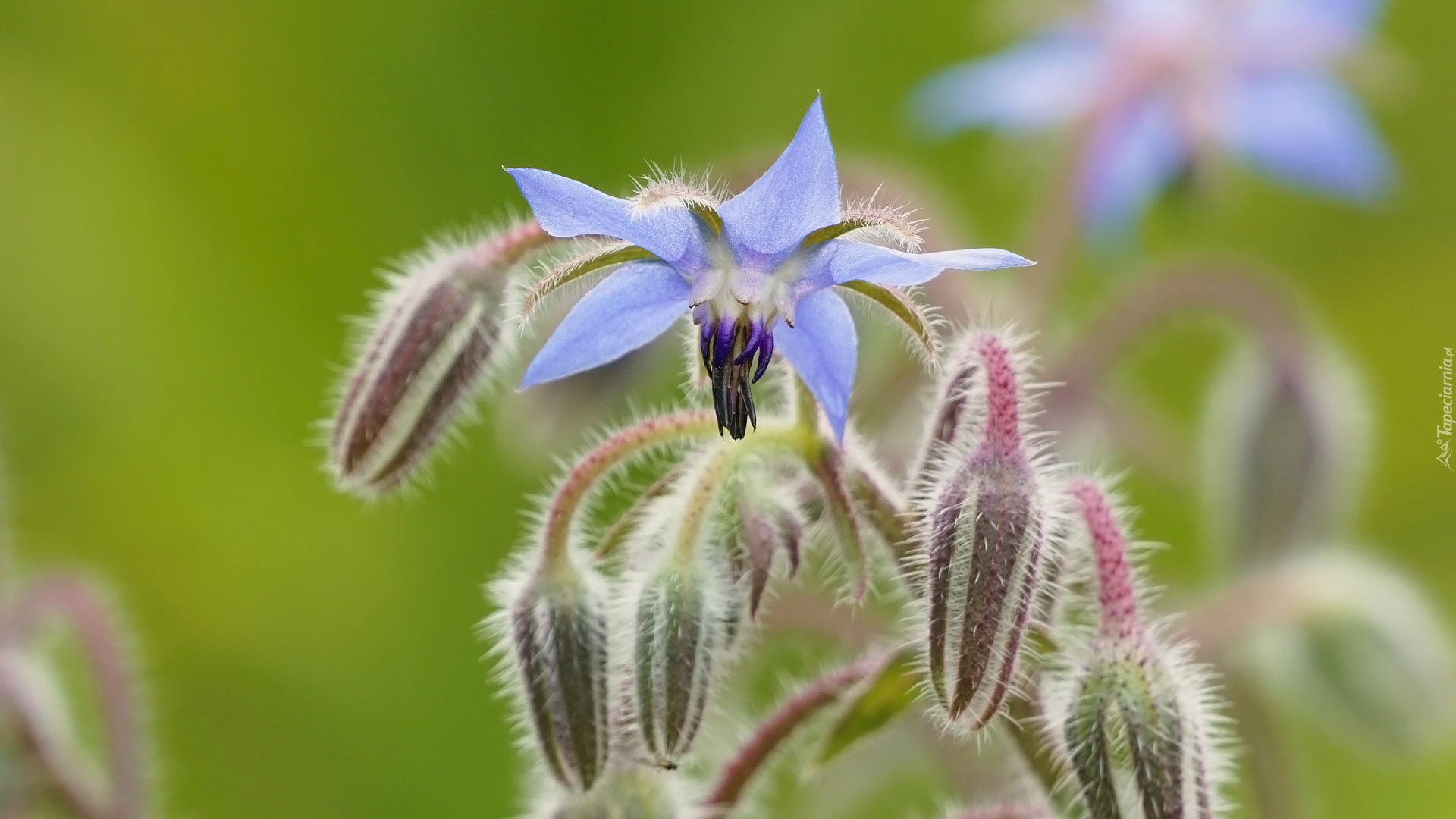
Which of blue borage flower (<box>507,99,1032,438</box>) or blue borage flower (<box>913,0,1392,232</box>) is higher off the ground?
blue borage flower (<box>913,0,1392,232</box>)

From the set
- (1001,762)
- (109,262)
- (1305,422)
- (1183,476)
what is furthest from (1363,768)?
(109,262)

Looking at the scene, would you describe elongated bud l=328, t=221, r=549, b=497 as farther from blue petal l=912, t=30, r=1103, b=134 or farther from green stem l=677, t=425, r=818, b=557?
blue petal l=912, t=30, r=1103, b=134

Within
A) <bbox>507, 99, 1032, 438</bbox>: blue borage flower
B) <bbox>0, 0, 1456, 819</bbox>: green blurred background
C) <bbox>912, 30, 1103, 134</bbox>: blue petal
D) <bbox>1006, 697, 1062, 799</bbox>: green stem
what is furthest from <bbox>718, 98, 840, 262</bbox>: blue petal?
<bbox>0, 0, 1456, 819</bbox>: green blurred background

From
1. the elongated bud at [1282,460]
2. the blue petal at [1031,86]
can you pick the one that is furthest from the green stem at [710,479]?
the blue petal at [1031,86]

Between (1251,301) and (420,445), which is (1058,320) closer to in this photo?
(1251,301)

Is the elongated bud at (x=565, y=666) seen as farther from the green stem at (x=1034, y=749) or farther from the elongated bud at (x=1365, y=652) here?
the elongated bud at (x=1365, y=652)

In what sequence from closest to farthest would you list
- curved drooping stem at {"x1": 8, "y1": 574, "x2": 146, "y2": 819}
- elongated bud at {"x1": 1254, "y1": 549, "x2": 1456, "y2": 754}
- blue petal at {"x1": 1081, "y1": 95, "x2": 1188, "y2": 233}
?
curved drooping stem at {"x1": 8, "y1": 574, "x2": 146, "y2": 819} → elongated bud at {"x1": 1254, "y1": 549, "x2": 1456, "y2": 754} → blue petal at {"x1": 1081, "y1": 95, "x2": 1188, "y2": 233}
